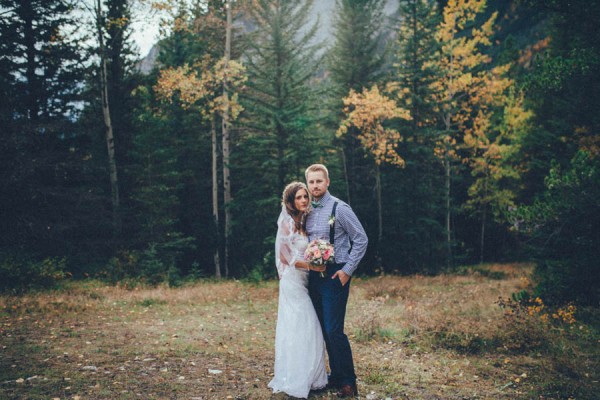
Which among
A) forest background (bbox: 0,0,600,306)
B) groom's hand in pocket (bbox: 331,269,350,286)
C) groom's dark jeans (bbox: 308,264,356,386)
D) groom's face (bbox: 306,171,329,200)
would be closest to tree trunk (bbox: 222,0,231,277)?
forest background (bbox: 0,0,600,306)

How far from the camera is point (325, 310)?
4.54 m

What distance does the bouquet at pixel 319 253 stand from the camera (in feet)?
14.4

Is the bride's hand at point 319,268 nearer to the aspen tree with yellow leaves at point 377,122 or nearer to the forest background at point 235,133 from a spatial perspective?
the forest background at point 235,133

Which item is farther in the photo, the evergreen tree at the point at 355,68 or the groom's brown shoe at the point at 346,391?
the evergreen tree at the point at 355,68

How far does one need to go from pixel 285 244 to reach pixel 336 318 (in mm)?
1066

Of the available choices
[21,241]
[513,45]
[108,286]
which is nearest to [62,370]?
[108,286]

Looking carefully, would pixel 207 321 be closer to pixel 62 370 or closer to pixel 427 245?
pixel 62 370

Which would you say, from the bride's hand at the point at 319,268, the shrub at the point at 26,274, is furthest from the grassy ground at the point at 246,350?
the shrub at the point at 26,274

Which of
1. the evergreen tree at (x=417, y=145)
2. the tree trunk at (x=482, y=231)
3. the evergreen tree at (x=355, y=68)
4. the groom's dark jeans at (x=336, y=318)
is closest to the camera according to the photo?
the groom's dark jeans at (x=336, y=318)

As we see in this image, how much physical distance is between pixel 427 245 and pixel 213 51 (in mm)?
14287

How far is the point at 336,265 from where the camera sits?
4578 millimetres

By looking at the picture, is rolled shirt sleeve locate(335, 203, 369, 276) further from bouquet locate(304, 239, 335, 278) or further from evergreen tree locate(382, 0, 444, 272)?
evergreen tree locate(382, 0, 444, 272)

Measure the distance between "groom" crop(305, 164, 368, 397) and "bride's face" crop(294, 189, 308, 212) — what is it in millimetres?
90

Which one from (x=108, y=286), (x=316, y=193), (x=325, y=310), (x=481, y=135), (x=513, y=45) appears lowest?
(x=108, y=286)
